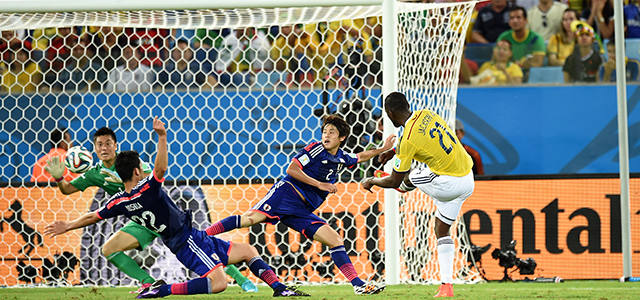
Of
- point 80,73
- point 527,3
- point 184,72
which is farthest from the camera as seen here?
point 527,3

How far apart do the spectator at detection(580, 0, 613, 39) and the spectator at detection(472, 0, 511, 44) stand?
103 centimetres

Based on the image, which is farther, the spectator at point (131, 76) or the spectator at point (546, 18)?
the spectator at point (546, 18)

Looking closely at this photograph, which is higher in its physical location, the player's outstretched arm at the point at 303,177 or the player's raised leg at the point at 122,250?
the player's outstretched arm at the point at 303,177

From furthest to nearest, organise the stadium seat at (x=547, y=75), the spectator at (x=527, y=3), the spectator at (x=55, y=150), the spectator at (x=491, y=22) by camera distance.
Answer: the spectator at (x=527, y=3) < the spectator at (x=491, y=22) < the stadium seat at (x=547, y=75) < the spectator at (x=55, y=150)

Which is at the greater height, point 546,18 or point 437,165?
point 546,18

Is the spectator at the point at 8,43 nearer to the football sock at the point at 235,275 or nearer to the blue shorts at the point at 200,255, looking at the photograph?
the football sock at the point at 235,275

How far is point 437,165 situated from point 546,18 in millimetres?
5467

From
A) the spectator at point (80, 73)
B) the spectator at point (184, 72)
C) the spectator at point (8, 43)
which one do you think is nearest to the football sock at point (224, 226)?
the spectator at point (184, 72)

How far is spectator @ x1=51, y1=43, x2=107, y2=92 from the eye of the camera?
23.1 ft

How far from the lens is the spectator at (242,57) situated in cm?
719

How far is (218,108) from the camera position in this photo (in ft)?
23.9

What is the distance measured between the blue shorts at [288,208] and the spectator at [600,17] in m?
5.64

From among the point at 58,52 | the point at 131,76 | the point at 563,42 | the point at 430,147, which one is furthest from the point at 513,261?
the point at 58,52

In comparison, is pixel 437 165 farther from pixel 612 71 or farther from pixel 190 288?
pixel 612 71
